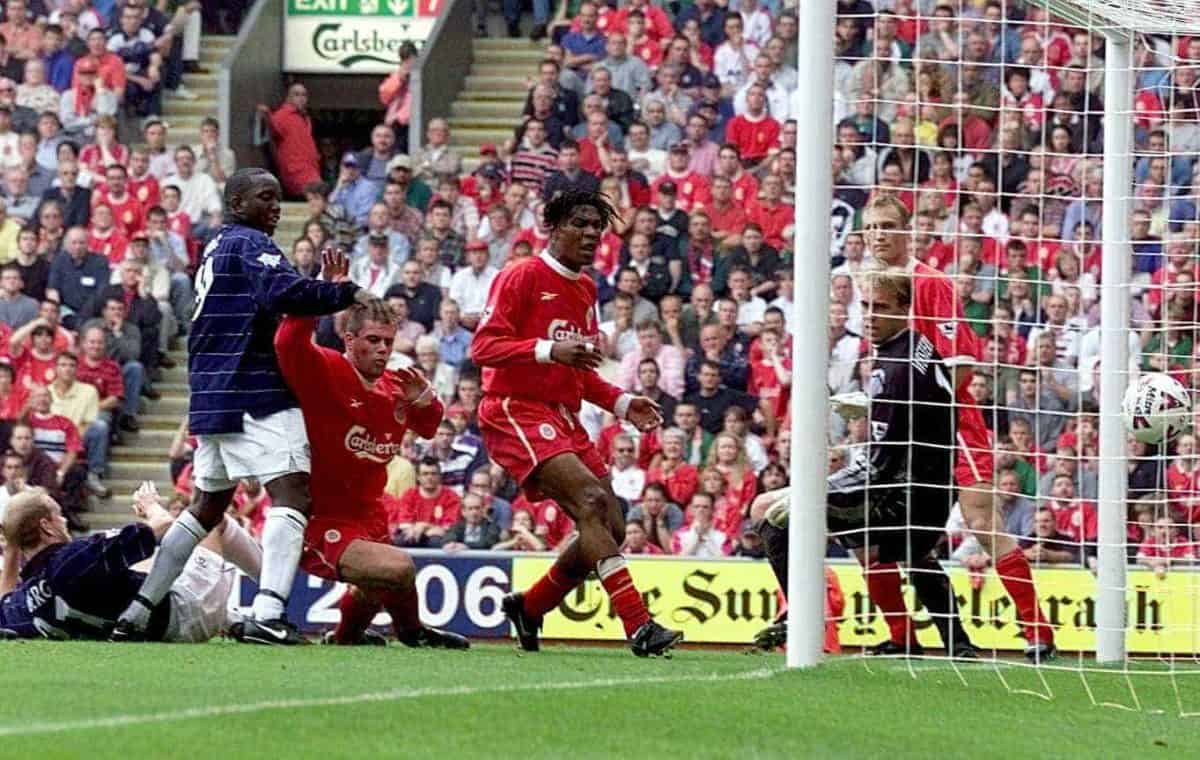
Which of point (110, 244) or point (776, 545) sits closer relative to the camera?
point (776, 545)

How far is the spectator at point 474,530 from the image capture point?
16922mm

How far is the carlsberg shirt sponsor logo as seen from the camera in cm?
1054

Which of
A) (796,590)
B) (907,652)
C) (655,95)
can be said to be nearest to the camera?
(796,590)

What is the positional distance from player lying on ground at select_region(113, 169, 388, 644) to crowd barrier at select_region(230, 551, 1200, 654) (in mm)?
3809

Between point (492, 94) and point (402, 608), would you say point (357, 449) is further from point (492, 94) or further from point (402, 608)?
point (492, 94)

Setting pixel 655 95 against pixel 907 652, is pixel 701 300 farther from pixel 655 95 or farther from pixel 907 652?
pixel 907 652

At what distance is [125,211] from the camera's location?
20.6 m

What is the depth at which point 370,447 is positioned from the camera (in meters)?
10.6

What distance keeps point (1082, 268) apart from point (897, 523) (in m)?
7.18

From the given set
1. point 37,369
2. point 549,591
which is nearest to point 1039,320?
point 549,591

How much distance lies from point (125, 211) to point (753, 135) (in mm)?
5486

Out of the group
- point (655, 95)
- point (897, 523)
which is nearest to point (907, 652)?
point (897, 523)

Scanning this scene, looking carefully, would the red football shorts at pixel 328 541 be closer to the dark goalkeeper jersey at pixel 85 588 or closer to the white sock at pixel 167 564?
the white sock at pixel 167 564

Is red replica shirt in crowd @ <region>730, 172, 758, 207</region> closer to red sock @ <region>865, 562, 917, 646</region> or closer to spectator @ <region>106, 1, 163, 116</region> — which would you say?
spectator @ <region>106, 1, 163, 116</region>
